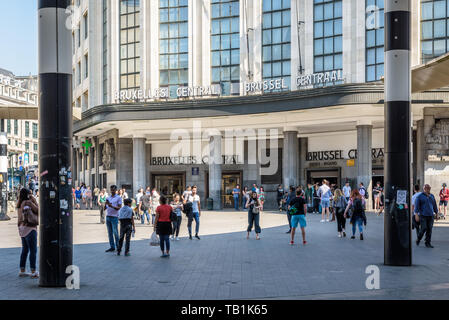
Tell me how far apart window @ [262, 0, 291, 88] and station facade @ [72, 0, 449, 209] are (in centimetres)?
7

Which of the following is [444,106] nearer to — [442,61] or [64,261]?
[442,61]

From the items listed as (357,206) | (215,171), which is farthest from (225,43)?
(357,206)

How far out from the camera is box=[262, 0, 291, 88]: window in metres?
36.9

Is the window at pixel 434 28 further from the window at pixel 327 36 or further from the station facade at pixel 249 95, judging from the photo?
the window at pixel 327 36

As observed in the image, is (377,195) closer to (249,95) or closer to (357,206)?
(249,95)

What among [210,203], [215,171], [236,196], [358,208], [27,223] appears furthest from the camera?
[215,171]

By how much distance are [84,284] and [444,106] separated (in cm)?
2707

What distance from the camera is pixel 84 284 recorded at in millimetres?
10031

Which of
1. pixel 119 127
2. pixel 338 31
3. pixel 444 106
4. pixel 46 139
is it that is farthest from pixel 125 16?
pixel 46 139

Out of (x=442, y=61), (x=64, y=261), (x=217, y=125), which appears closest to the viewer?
(x=64, y=261)

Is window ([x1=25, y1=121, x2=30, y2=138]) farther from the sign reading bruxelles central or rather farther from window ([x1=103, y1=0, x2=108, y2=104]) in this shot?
the sign reading bruxelles central

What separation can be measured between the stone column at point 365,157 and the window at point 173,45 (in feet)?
43.5

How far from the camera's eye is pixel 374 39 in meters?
33.8

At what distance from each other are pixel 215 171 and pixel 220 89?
5.67 metres
